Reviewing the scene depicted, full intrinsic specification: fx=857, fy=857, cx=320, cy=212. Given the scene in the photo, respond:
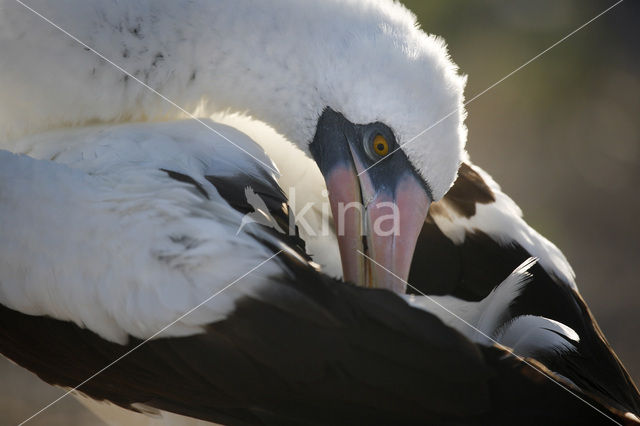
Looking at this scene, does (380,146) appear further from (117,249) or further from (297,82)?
(117,249)

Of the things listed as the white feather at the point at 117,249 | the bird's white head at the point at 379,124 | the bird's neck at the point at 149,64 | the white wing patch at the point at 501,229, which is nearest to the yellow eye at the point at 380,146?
the bird's white head at the point at 379,124

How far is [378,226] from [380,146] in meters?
0.24

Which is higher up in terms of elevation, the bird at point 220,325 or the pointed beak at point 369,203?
the pointed beak at point 369,203

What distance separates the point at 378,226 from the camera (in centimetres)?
247

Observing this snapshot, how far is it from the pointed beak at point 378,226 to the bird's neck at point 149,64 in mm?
258

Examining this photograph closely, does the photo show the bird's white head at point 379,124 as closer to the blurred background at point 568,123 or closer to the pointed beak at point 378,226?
the pointed beak at point 378,226

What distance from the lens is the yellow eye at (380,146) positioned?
98.0 inches

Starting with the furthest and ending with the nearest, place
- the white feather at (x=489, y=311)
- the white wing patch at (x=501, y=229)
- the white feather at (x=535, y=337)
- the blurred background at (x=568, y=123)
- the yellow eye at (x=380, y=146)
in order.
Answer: the blurred background at (x=568, y=123) → the white wing patch at (x=501, y=229) → the yellow eye at (x=380, y=146) → the white feather at (x=489, y=311) → the white feather at (x=535, y=337)

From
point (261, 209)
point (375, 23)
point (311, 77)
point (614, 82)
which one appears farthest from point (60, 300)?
point (614, 82)

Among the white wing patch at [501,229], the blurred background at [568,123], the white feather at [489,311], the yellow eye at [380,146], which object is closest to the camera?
the white feather at [489,311]

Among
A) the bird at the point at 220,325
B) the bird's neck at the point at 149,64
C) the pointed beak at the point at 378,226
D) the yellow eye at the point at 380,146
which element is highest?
the bird's neck at the point at 149,64

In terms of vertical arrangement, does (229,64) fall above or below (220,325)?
above

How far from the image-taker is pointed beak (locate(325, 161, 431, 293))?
242 centimetres

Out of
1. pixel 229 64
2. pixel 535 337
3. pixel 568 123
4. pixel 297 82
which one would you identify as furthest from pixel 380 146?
pixel 568 123
